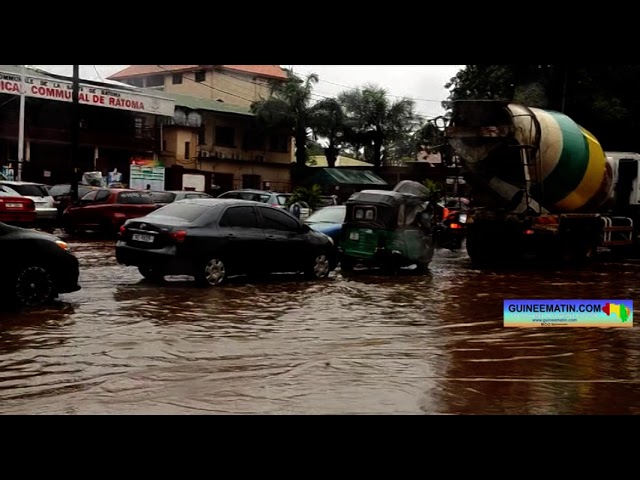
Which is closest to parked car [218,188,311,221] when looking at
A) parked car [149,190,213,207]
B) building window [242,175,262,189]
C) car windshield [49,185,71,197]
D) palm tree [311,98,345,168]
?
parked car [149,190,213,207]

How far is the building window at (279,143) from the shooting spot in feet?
138

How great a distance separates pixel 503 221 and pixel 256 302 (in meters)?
7.74

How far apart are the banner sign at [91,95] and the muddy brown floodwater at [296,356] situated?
1801cm

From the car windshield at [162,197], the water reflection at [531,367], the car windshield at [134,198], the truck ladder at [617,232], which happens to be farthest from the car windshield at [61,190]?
the truck ladder at [617,232]

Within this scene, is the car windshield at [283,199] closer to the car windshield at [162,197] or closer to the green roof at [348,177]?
the car windshield at [162,197]

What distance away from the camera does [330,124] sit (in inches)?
1415

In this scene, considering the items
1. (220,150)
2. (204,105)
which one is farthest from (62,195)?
(220,150)

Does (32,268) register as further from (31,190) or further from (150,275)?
(31,190)

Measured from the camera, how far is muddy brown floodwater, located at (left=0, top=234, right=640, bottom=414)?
5.62 metres

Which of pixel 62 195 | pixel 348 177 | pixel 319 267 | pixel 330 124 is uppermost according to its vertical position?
pixel 330 124

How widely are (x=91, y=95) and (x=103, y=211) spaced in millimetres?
13812

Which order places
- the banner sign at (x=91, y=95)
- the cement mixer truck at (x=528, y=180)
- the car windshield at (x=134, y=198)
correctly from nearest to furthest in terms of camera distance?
the cement mixer truck at (x=528, y=180) → the car windshield at (x=134, y=198) → the banner sign at (x=91, y=95)
